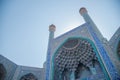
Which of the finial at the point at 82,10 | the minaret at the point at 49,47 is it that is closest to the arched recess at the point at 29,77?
the minaret at the point at 49,47

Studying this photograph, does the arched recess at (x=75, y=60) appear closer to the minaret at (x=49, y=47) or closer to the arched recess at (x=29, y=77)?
the minaret at (x=49, y=47)

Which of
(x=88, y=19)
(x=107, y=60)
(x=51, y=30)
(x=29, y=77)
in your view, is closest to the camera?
(x=107, y=60)

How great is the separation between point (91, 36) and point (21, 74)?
3.83 meters

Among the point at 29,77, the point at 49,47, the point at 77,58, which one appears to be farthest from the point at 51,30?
the point at 29,77

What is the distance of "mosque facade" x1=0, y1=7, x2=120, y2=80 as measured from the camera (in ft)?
14.5

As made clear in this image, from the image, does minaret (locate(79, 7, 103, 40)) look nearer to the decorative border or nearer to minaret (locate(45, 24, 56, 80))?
the decorative border

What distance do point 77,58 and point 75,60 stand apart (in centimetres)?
12

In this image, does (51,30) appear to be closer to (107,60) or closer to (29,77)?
(29,77)

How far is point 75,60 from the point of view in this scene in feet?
17.7

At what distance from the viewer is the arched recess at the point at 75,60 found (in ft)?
16.2

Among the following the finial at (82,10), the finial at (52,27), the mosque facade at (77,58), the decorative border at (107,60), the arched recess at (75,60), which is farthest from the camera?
the finial at (52,27)

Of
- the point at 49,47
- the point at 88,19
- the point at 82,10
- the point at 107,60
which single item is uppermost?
the point at 82,10

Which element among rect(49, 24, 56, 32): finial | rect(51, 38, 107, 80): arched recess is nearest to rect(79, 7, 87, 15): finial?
rect(51, 38, 107, 80): arched recess

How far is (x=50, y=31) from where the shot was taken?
7.11 m
